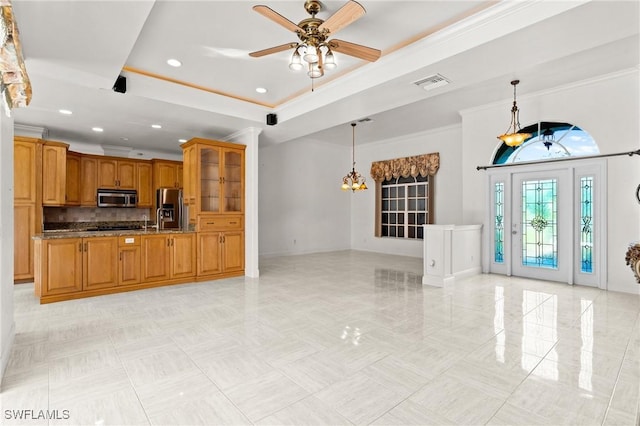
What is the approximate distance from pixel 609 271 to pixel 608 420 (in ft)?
13.2

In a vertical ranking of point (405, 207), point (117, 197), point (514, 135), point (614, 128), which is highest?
point (614, 128)

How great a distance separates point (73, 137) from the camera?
21.9ft

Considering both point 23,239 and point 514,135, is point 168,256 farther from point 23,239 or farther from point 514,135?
point 514,135

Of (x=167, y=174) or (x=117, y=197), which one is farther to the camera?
(x=167, y=174)

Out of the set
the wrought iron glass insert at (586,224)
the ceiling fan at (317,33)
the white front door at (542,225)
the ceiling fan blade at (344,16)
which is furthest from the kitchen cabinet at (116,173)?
the wrought iron glass insert at (586,224)

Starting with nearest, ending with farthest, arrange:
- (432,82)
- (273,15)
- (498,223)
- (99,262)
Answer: (273,15) → (432,82) → (99,262) → (498,223)

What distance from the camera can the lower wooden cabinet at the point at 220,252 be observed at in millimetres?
5578

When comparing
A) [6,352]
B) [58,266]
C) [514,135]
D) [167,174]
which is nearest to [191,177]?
[58,266]

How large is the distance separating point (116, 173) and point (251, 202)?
3.66 m

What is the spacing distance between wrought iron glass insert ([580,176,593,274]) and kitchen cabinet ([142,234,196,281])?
6439 millimetres

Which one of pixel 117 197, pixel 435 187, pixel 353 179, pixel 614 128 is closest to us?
pixel 614 128

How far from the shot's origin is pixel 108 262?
15.3ft

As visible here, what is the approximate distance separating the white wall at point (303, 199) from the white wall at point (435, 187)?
1.43 ft

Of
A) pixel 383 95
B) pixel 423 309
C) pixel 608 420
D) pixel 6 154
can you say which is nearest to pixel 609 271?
pixel 423 309
